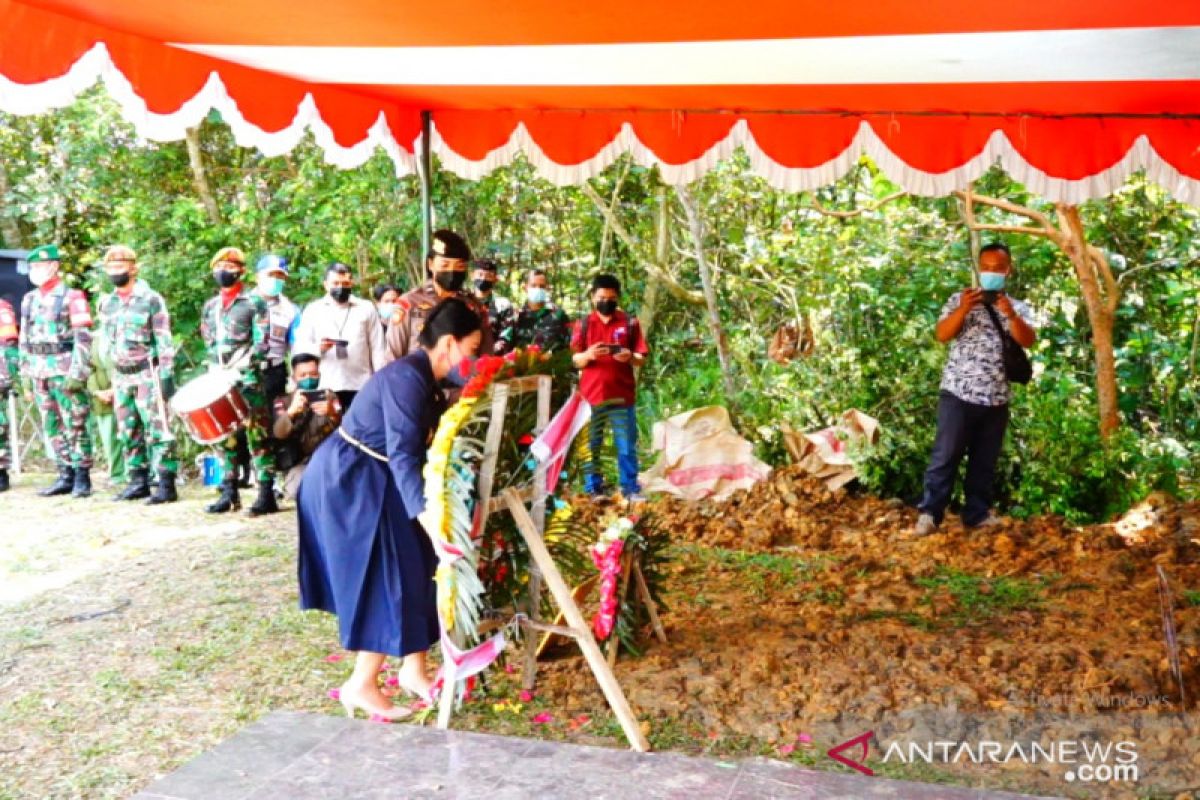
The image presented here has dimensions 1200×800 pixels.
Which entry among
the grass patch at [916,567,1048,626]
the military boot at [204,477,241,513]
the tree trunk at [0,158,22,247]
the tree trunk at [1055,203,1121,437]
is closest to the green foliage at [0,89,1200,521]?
the tree trunk at [0,158,22,247]

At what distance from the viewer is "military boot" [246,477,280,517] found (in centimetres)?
710

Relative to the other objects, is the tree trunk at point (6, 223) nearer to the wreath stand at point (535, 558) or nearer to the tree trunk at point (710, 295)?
the tree trunk at point (710, 295)

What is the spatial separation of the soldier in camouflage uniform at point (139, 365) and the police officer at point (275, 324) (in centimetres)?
68

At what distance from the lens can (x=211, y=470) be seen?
7.80 metres

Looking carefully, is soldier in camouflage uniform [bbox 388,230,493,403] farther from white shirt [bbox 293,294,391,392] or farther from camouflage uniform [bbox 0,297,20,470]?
camouflage uniform [bbox 0,297,20,470]

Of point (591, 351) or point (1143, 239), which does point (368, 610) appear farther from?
point (1143, 239)

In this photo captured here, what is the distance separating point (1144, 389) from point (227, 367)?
20.5 ft

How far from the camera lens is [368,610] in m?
3.54

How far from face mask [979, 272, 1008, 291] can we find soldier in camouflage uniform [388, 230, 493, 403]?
2.60 meters

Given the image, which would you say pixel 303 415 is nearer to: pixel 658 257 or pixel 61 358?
pixel 61 358

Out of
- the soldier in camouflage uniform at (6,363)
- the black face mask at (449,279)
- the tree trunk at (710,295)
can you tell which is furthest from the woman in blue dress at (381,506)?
the tree trunk at (710,295)

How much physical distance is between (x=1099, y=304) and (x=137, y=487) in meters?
6.34

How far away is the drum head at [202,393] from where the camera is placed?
589 cm

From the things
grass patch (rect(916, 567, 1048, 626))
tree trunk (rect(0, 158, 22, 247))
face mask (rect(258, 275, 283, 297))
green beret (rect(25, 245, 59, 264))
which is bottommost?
grass patch (rect(916, 567, 1048, 626))
